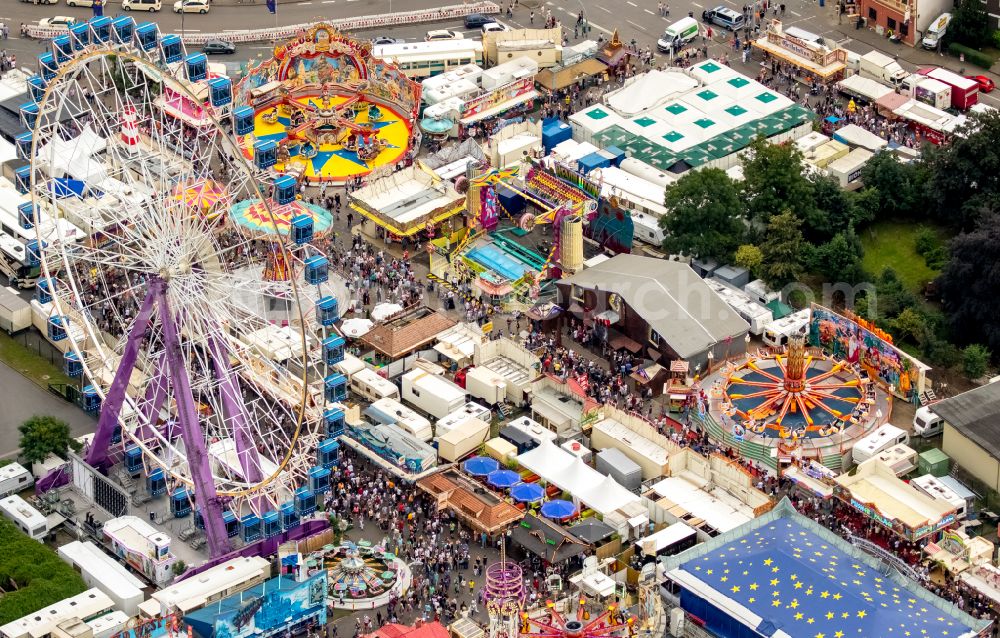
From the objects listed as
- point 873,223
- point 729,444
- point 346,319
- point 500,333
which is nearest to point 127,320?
point 346,319

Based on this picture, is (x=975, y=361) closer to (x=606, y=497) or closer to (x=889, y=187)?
(x=889, y=187)

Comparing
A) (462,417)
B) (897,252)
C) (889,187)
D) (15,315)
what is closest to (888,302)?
(897,252)

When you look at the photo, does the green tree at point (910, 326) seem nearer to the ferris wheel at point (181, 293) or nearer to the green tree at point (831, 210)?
the green tree at point (831, 210)

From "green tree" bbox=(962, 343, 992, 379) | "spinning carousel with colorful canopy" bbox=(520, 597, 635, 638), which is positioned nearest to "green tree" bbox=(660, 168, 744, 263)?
"green tree" bbox=(962, 343, 992, 379)

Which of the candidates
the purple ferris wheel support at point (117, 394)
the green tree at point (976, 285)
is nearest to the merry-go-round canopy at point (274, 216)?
the purple ferris wheel support at point (117, 394)

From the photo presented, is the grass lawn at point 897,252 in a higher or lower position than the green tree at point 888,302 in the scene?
lower
